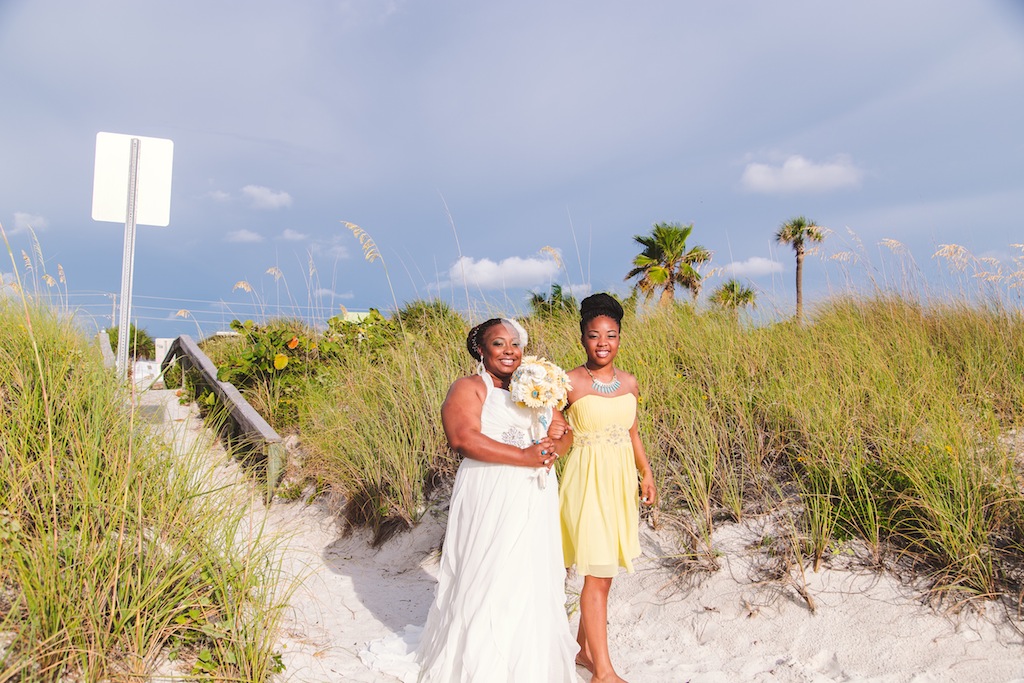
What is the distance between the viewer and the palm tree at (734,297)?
7.92 metres

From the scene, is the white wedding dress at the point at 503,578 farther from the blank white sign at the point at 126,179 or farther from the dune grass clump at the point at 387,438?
the blank white sign at the point at 126,179

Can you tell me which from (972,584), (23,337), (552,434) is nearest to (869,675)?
(972,584)

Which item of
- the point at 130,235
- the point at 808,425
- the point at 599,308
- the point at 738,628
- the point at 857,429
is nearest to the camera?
the point at 599,308

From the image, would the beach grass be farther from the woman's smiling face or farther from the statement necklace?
the woman's smiling face

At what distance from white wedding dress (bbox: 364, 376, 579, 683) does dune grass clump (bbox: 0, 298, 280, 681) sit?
878 millimetres

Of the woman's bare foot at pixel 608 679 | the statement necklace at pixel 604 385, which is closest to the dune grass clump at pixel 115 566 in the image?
the woman's bare foot at pixel 608 679

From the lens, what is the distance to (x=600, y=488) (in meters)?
3.59

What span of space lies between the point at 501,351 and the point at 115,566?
1906mm

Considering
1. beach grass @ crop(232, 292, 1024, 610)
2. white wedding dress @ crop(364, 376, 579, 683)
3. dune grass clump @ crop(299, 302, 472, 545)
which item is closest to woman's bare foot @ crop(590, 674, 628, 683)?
white wedding dress @ crop(364, 376, 579, 683)

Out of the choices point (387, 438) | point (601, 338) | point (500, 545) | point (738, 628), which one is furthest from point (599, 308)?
point (387, 438)

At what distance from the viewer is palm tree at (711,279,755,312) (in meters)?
7.92

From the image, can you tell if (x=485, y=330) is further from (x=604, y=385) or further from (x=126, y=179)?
(x=126, y=179)

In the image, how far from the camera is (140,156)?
20.7 ft

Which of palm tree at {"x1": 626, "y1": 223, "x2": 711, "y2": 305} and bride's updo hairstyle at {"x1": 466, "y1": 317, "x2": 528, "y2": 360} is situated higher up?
palm tree at {"x1": 626, "y1": 223, "x2": 711, "y2": 305}
